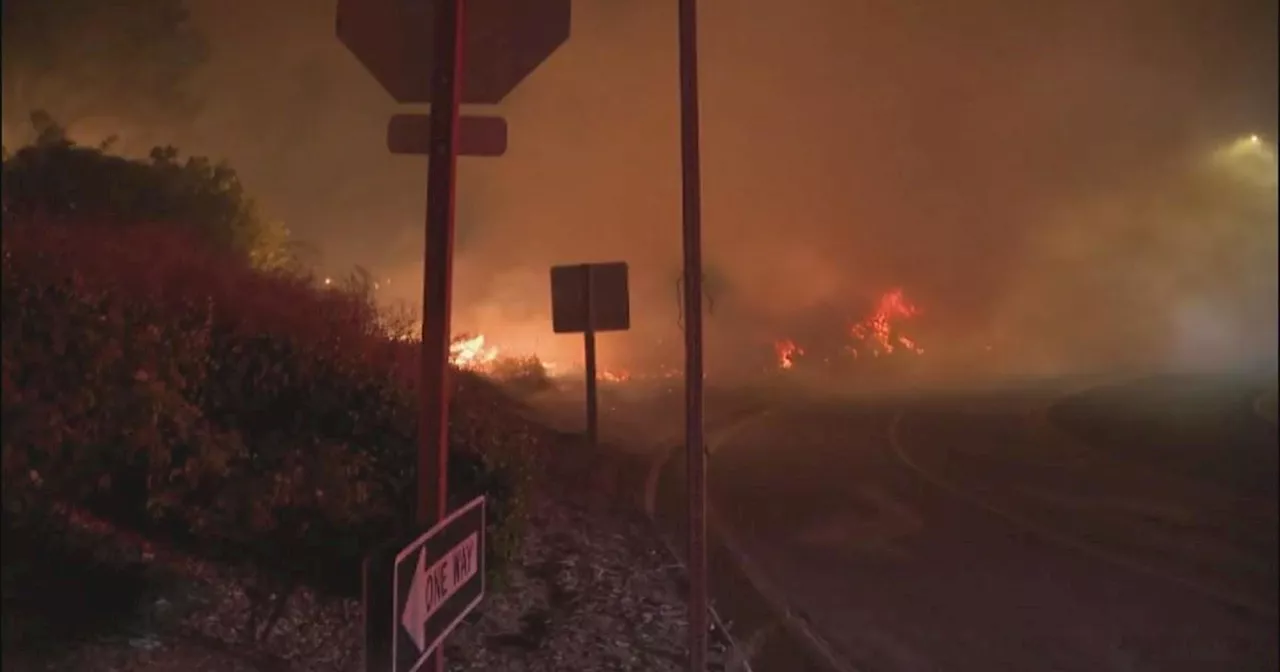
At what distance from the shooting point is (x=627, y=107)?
854 cm

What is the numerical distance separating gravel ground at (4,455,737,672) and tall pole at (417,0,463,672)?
95cm

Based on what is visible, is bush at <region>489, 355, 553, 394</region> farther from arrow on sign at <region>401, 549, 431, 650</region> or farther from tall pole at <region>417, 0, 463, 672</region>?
arrow on sign at <region>401, 549, 431, 650</region>

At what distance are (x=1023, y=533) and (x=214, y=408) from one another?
6.06 m

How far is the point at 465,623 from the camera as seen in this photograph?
437cm

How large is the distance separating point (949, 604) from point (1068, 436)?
276 inches

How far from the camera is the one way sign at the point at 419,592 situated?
2.40 metres

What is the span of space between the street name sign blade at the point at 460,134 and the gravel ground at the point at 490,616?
175 cm

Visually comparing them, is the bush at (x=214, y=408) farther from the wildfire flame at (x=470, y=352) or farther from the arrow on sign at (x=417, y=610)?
the arrow on sign at (x=417, y=610)

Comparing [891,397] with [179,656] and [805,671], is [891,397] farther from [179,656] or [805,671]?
[179,656]

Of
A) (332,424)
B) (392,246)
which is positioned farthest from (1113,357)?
(332,424)

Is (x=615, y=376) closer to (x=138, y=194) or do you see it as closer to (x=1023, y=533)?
(x=1023, y=533)

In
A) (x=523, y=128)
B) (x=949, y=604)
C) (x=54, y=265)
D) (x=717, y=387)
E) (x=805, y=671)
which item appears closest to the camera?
(x=54, y=265)

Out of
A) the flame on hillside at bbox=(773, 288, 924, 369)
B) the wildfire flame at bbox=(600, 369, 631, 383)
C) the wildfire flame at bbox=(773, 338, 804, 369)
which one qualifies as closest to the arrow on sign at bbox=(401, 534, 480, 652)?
the wildfire flame at bbox=(600, 369, 631, 383)

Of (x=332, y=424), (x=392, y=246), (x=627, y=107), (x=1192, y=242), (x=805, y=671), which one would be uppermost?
(x=627, y=107)
